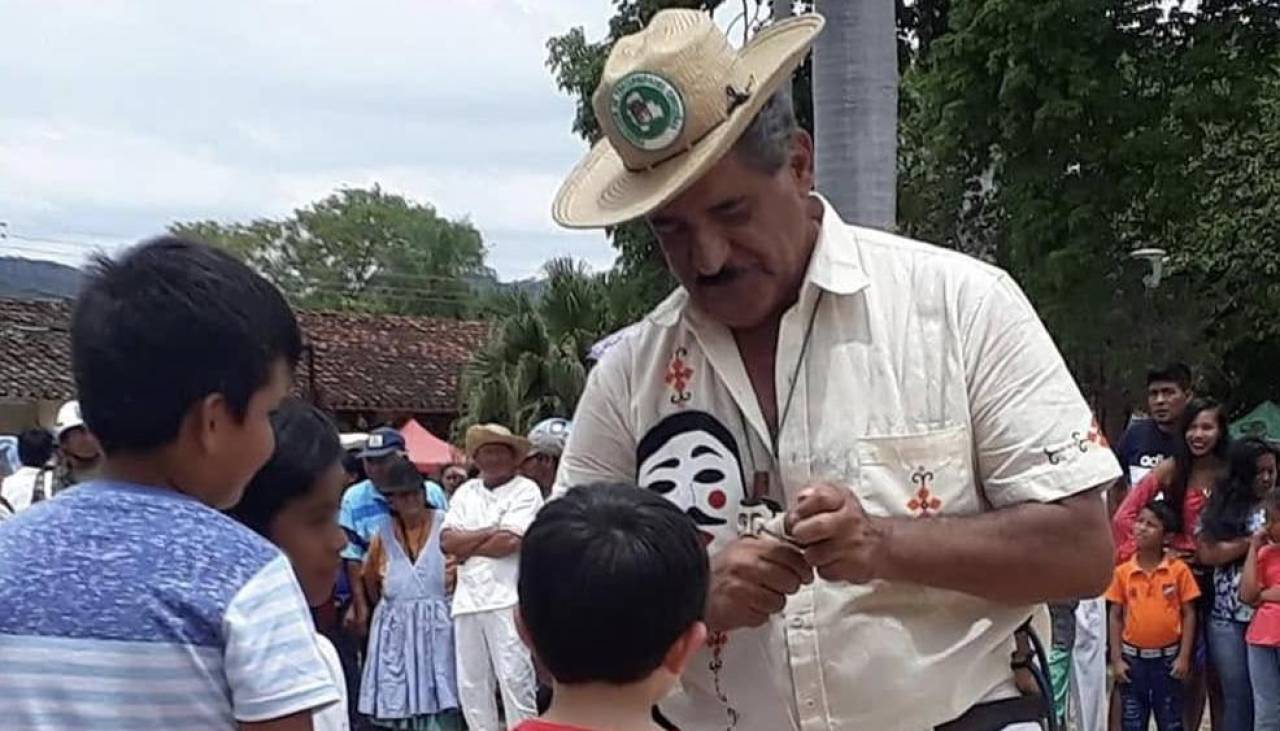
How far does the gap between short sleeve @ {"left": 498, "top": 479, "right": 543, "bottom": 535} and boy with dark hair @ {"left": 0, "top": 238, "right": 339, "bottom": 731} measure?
24.0ft

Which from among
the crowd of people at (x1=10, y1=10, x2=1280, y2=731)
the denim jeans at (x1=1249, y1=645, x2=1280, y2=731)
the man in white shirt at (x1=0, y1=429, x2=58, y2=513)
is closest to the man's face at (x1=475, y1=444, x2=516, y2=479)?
the man in white shirt at (x1=0, y1=429, x2=58, y2=513)

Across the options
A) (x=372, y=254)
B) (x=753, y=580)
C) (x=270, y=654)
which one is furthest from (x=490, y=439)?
(x=372, y=254)

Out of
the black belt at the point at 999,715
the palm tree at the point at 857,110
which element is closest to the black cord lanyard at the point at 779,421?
the black belt at the point at 999,715

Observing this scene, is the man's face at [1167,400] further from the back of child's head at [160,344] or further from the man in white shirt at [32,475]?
the back of child's head at [160,344]

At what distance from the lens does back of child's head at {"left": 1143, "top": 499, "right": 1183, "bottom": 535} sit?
30.1ft

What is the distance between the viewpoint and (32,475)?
9.48 meters

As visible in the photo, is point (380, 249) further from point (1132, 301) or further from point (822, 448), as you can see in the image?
point (822, 448)

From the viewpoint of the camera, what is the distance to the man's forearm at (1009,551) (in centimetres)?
248

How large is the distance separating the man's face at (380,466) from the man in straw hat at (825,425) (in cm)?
718

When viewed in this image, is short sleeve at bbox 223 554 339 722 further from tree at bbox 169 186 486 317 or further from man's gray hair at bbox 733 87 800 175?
tree at bbox 169 186 486 317

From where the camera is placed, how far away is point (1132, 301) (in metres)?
19.2

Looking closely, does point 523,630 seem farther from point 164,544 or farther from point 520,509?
point 520,509

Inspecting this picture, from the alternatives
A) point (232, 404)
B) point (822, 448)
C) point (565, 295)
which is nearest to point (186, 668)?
point (232, 404)

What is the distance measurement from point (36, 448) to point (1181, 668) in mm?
6790
